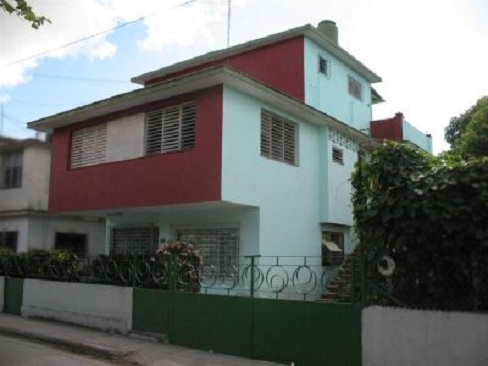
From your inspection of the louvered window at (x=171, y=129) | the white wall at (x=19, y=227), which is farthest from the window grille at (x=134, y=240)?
the white wall at (x=19, y=227)

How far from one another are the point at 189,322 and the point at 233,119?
16.4 ft

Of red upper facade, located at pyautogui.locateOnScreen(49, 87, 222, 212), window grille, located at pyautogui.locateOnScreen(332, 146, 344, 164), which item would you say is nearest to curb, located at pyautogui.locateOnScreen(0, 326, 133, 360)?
red upper facade, located at pyautogui.locateOnScreen(49, 87, 222, 212)

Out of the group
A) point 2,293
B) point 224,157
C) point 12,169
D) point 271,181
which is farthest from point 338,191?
point 12,169

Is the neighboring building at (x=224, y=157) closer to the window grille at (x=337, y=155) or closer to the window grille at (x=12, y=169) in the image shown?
the window grille at (x=337, y=155)

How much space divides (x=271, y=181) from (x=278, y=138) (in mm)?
1345

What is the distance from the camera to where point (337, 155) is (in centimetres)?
1723

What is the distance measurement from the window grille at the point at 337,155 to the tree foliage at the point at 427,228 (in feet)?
27.4

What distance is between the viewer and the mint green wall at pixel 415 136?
70.0 ft

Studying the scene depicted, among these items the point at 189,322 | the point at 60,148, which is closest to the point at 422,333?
the point at 189,322

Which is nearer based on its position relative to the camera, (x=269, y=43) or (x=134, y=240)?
(x=134, y=240)

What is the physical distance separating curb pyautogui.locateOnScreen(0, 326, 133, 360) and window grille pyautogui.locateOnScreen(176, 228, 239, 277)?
171 inches

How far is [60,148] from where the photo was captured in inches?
690

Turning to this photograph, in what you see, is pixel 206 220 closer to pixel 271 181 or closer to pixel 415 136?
pixel 271 181

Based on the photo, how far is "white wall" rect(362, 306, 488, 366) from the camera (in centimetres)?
716
